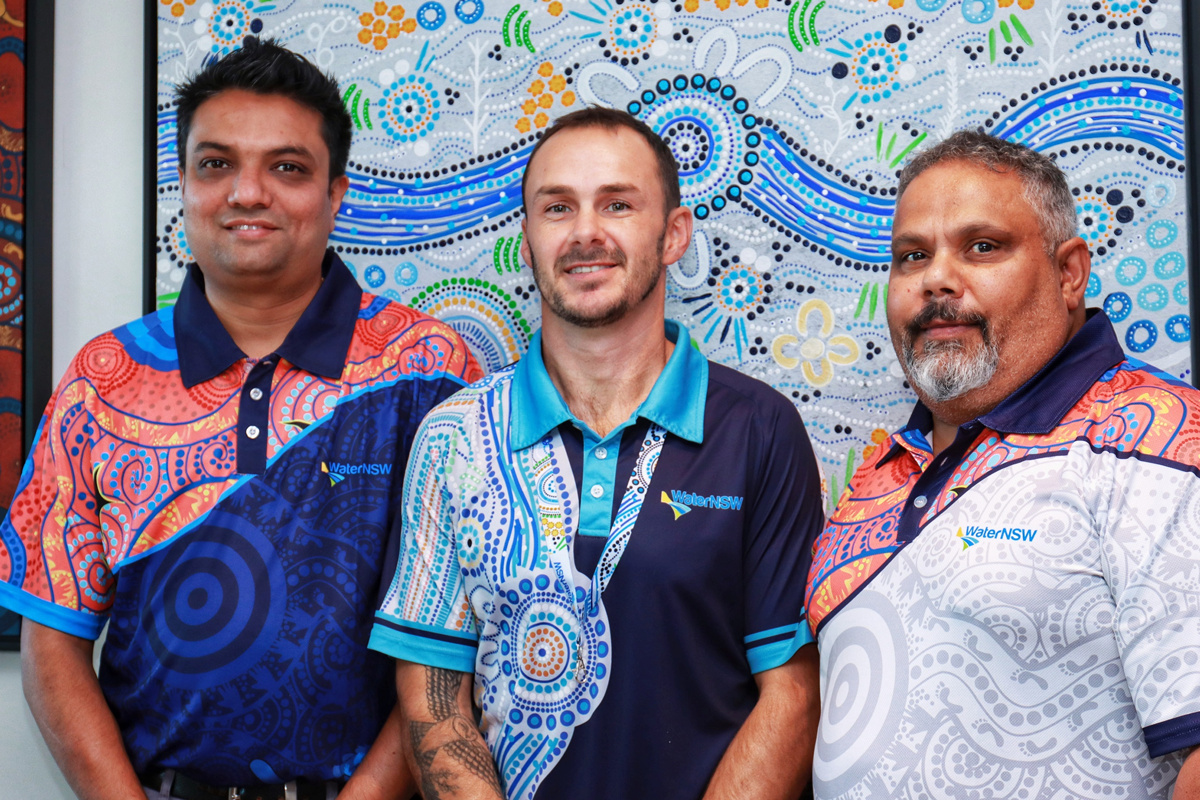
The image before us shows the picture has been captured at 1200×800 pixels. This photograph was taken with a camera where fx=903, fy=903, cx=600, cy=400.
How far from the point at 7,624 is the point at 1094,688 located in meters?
2.34

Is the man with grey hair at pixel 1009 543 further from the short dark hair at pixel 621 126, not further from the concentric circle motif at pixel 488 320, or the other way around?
the concentric circle motif at pixel 488 320

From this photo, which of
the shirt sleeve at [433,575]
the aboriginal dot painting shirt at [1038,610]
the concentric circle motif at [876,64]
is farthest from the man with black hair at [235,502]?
the concentric circle motif at [876,64]

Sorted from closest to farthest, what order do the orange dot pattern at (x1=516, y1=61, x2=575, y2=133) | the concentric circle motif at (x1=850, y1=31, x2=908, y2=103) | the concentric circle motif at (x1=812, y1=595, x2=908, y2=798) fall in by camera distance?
the concentric circle motif at (x1=812, y1=595, x2=908, y2=798) < the concentric circle motif at (x1=850, y1=31, x2=908, y2=103) < the orange dot pattern at (x1=516, y1=61, x2=575, y2=133)

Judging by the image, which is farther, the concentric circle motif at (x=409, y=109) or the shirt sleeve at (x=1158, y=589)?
the concentric circle motif at (x=409, y=109)

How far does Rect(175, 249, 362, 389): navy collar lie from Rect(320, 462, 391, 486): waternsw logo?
0.18 meters

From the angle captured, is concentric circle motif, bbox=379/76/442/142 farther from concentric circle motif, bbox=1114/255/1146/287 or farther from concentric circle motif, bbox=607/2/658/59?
concentric circle motif, bbox=1114/255/1146/287

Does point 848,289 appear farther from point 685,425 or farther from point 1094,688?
point 1094,688

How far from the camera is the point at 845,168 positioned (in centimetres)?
210

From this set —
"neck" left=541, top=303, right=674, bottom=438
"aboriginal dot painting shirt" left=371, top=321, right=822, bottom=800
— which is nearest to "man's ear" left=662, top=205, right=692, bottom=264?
"neck" left=541, top=303, right=674, bottom=438

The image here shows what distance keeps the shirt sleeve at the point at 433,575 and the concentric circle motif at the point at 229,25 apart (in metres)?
1.29

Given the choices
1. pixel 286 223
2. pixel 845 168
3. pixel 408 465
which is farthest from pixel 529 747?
pixel 845 168

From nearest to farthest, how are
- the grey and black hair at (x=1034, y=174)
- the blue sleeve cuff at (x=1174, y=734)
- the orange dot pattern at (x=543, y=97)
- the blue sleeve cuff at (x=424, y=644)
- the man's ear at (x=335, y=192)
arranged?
the blue sleeve cuff at (x=1174, y=734) < the grey and black hair at (x=1034, y=174) < the blue sleeve cuff at (x=424, y=644) < the man's ear at (x=335, y=192) < the orange dot pattern at (x=543, y=97)

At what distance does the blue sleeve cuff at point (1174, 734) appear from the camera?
114cm

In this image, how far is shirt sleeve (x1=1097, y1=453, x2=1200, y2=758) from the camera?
3.79 ft
